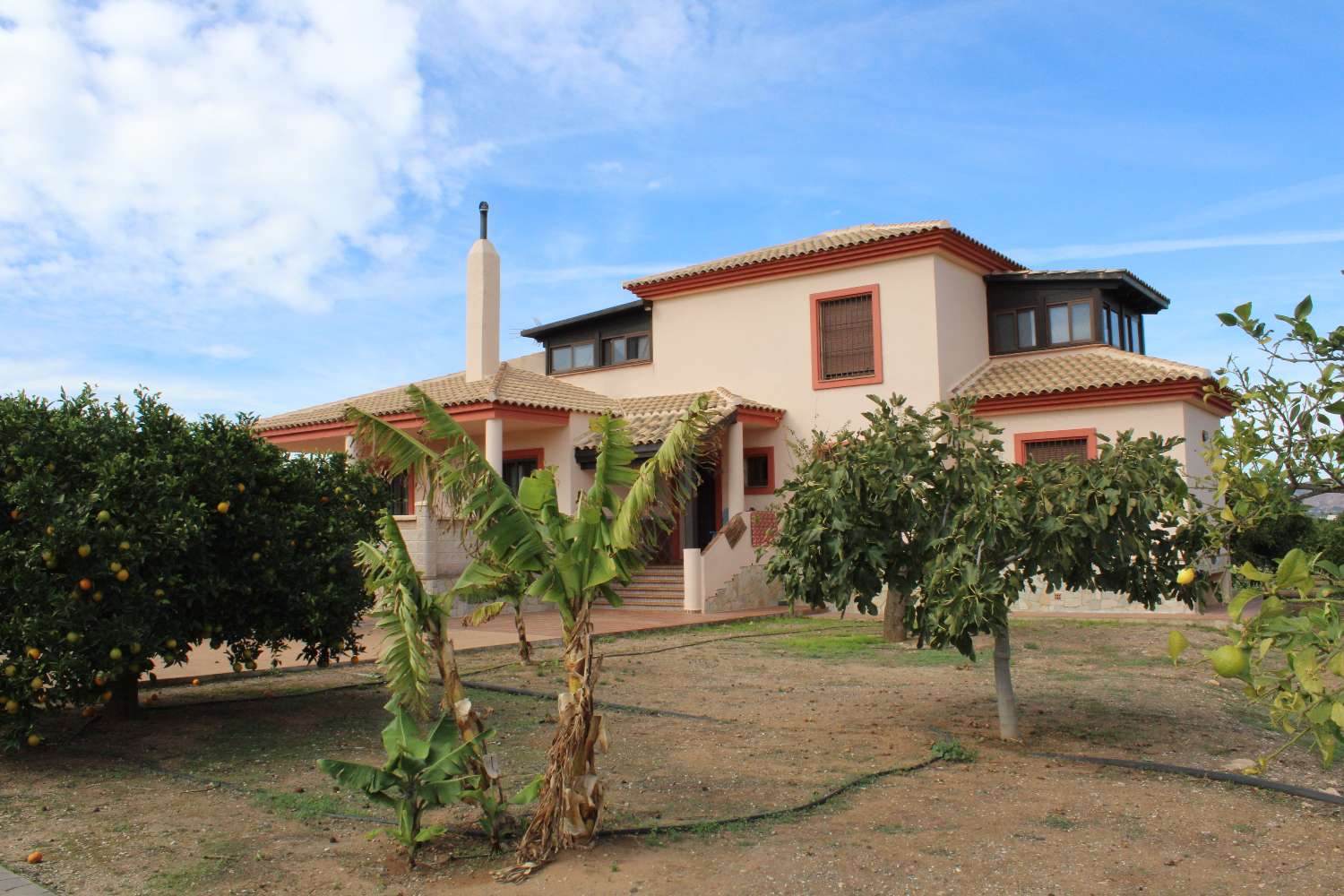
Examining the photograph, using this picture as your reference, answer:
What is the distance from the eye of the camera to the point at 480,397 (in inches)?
737

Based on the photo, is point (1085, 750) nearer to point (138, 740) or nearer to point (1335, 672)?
point (1335, 672)

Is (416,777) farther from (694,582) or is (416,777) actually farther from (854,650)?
(694,582)

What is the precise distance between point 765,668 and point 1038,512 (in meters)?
5.60

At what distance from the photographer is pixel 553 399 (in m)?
20.5

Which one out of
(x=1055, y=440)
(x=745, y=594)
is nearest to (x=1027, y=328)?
(x=1055, y=440)

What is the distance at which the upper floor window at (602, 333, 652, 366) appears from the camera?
23.7m

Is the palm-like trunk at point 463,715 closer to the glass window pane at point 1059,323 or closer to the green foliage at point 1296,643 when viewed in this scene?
the green foliage at point 1296,643

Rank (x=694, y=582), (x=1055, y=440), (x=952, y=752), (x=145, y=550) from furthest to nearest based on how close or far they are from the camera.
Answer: (x=694, y=582)
(x=1055, y=440)
(x=952, y=752)
(x=145, y=550)

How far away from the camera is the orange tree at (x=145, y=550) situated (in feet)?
22.2

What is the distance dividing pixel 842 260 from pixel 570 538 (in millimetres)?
15924

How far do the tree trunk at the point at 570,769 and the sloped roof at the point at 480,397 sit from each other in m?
13.8

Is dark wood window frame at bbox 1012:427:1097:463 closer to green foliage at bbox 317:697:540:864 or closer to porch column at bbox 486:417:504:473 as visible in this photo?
porch column at bbox 486:417:504:473

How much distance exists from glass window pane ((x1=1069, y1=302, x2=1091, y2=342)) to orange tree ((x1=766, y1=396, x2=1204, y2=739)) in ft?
43.8

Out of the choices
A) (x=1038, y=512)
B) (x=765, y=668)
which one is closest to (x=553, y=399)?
(x=765, y=668)
